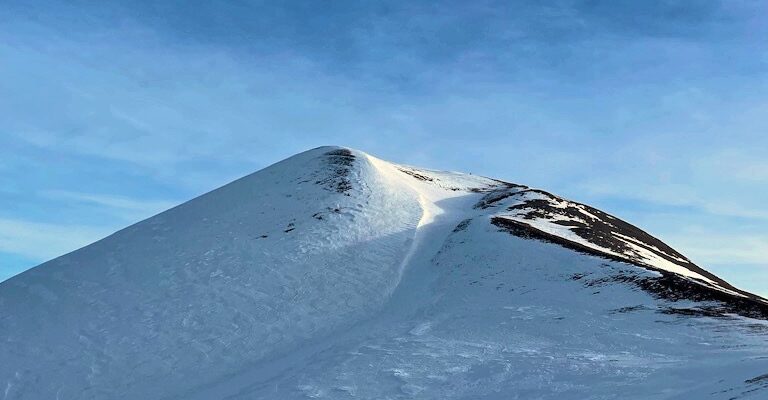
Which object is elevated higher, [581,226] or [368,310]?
[581,226]

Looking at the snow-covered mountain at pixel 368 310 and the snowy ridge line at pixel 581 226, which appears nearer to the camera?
the snow-covered mountain at pixel 368 310

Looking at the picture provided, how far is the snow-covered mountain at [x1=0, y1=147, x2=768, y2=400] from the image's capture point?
74.8ft

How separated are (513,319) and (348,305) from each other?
376 inches

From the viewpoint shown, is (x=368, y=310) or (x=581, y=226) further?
(x=581, y=226)

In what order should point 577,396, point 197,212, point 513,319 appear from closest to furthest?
point 577,396
point 513,319
point 197,212

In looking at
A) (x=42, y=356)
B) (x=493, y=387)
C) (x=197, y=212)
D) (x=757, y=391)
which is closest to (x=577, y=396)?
(x=493, y=387)

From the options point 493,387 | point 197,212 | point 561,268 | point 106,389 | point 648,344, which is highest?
point 197,212

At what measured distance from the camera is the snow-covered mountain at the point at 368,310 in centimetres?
2280

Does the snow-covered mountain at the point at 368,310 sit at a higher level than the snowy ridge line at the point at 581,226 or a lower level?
lower

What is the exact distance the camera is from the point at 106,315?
35.4 m

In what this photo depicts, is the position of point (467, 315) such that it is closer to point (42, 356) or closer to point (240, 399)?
point (240, 399)

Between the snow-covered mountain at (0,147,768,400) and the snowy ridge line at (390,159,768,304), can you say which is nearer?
the snow-covered mountain at (0,147,768,400)

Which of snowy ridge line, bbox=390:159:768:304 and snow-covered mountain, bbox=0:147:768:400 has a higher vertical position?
snowy ridge line, bbox=390:159:768:304

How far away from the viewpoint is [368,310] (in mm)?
34250
